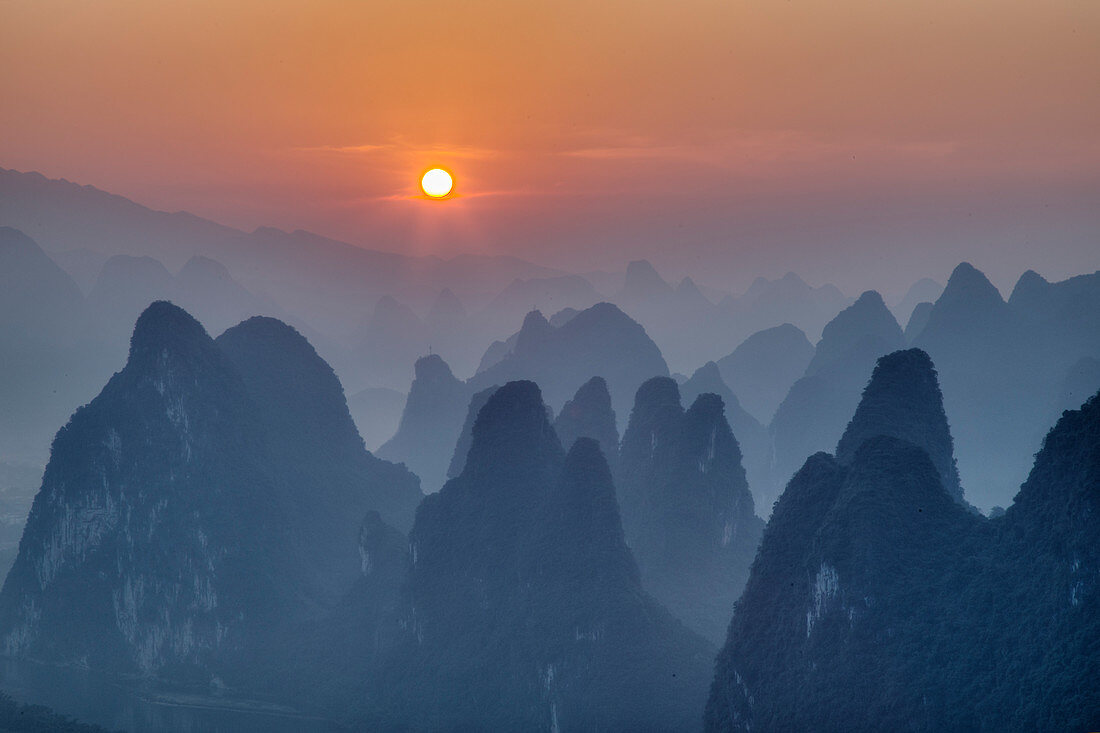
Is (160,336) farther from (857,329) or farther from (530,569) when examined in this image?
(857,329)

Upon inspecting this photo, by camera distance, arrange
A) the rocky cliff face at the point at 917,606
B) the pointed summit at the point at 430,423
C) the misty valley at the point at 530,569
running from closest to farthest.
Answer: the rocky cliff face at the point at 917,606
the misty valley at the point at 530,569
the pointed summit at the point at 430,423

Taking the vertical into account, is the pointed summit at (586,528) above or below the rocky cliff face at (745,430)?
below

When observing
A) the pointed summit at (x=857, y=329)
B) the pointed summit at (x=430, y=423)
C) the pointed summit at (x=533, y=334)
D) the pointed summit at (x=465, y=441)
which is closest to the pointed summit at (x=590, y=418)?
the pointed summit at (x=465, y=441)

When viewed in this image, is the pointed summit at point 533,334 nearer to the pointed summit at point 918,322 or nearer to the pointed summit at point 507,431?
the pointed summit at point 918,322

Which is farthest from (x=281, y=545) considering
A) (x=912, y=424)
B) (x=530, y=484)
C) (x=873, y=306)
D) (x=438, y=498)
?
(x=873, y=306)

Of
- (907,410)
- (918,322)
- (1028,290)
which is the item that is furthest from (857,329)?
(907,410)

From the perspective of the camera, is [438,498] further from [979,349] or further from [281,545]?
[979,349]
